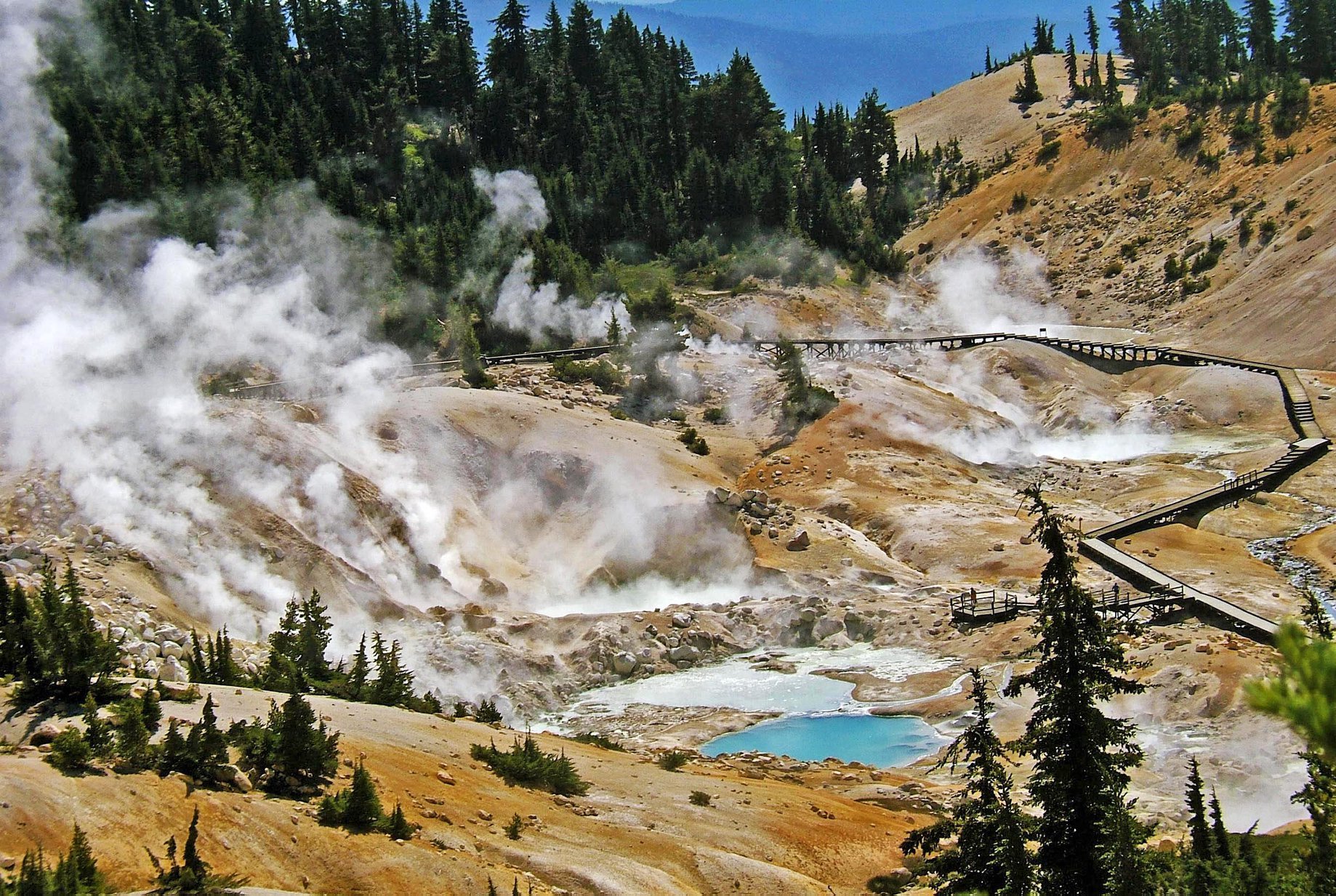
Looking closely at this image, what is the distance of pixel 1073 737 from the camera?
531 inches

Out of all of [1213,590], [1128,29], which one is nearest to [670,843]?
[1213,590]

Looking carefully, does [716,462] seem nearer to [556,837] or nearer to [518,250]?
[518,250]

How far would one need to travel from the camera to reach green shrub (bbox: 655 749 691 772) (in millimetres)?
25016

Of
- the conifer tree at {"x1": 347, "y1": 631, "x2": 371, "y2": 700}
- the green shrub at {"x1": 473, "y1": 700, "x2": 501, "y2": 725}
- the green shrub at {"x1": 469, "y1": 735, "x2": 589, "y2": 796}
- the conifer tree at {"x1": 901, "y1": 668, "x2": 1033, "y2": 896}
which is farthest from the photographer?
the green shrub at {"x1": 473, "y1": 700, "x2": 501, "y2": 725}

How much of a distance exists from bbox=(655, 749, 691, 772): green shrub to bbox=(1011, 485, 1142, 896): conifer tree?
38.9 feet

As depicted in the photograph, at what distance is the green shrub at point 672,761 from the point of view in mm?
25016

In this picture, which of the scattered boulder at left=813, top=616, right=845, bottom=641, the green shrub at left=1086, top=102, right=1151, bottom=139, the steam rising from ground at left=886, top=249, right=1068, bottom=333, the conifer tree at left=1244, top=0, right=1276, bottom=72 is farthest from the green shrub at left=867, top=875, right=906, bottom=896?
the conifer tree at left=1244, top=0, right=1276, bottom=72

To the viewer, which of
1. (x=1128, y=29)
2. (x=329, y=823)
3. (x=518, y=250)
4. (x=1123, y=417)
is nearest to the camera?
(x=329, y=823)

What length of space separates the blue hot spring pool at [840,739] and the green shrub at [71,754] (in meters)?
15.9

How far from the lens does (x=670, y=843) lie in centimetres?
1908

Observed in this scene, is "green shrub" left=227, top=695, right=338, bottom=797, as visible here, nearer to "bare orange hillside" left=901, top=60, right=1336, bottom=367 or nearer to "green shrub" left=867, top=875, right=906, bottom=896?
"green shrub" left=867, top=875, right=906, bottom=896

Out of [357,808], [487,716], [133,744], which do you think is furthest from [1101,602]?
[133,744]

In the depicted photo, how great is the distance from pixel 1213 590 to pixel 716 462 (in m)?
20.7

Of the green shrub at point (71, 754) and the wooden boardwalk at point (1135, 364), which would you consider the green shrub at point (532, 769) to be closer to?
the green shrub at point (71, 754)
